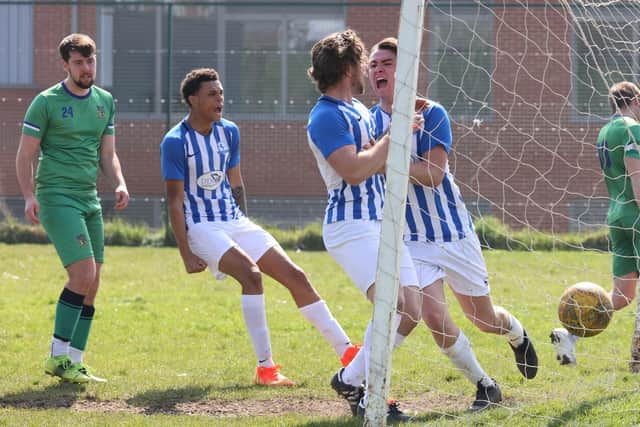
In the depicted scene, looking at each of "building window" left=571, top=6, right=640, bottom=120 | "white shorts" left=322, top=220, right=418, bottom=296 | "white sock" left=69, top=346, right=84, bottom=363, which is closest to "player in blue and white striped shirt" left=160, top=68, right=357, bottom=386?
"white sock" left=69, top=346, right=84, bottom=363

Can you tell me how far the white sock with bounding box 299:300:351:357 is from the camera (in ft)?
20.9

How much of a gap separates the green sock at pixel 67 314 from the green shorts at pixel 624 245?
3.63m

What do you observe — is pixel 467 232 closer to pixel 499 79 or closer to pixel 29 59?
pixel 499 79

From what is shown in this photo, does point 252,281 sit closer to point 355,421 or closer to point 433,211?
point 433,211

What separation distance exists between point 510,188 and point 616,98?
7.19 metres

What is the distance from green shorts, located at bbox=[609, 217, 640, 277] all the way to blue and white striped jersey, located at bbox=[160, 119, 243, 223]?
103 inches

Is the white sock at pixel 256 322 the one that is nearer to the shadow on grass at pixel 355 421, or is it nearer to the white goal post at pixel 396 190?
the shadow on grass at pixel 355 421

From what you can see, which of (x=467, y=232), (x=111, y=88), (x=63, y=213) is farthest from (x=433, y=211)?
(x=111, y=88)

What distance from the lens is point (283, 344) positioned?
7.82 meters

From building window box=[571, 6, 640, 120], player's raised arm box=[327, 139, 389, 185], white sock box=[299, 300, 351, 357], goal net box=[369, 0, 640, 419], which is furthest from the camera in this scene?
goal net box=[369, 0, 640, 419]

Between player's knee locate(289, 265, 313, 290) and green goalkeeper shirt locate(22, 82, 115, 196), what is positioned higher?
green goalkeeper shirt locate(22, 82, 115, 196)

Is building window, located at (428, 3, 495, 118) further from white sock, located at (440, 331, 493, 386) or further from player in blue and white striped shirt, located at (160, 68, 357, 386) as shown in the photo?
white sock, located at (440, 331, 493, 386)

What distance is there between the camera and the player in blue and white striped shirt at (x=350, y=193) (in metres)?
5.26

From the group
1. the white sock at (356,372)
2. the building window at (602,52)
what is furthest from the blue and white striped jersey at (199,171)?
the building window at (602,52)
